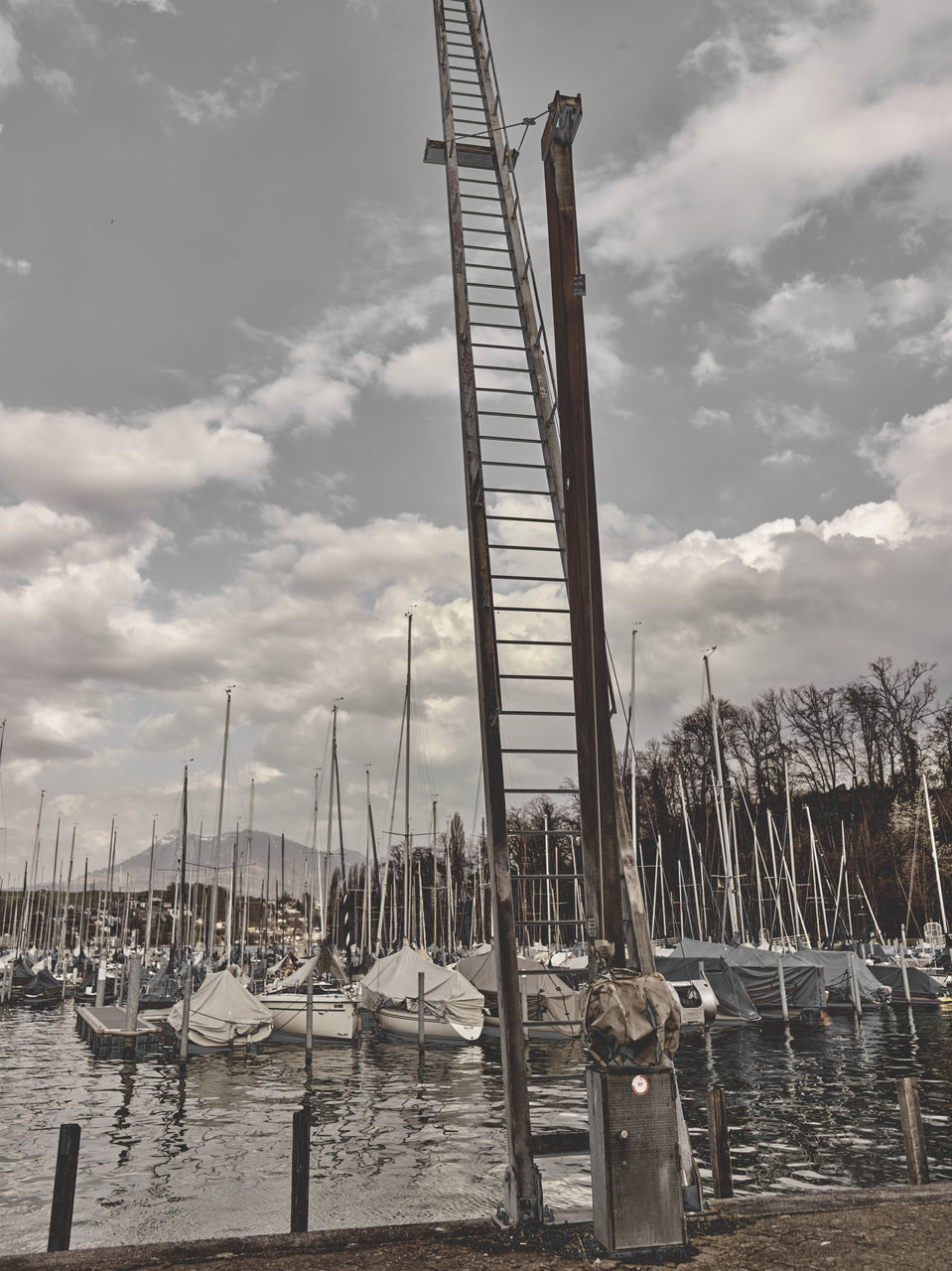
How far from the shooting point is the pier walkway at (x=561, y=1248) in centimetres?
775

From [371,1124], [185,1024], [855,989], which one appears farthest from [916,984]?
[371,1124]

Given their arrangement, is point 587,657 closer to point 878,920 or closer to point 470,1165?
point 470,1165

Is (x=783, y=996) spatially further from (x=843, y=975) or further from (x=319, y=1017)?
(x=319, y=1017)

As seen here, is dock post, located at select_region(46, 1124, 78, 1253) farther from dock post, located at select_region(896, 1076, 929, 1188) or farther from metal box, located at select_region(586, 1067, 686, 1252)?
dock post, located at select_region(896, 1076, 929, 1188)

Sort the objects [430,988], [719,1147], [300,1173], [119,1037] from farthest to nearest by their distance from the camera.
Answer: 1. [430,988]
2. [119,1037]
3. [719,1147]
4. [300,1173]

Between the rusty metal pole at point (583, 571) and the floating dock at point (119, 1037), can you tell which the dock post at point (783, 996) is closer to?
the floating dock at point (119, 1037)

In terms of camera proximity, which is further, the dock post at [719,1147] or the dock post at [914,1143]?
the dock post at [914,1143]

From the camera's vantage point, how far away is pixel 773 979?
41438 millimetres

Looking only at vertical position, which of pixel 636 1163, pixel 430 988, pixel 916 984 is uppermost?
pixel 636 1163

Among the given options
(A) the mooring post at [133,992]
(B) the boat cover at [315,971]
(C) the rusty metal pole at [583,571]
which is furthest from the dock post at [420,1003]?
(C) the rusty metal pole at [583,571]

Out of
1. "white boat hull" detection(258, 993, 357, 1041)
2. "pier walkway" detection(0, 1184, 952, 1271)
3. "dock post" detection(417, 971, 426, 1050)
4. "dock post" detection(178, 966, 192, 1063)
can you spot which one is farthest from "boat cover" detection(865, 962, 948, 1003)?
"pier walkway" detection(0, 1184, 952, 1271)

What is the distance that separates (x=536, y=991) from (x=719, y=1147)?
84.0ft

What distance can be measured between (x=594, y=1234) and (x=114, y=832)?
88890 mm

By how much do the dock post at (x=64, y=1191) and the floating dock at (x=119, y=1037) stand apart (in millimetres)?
25372
